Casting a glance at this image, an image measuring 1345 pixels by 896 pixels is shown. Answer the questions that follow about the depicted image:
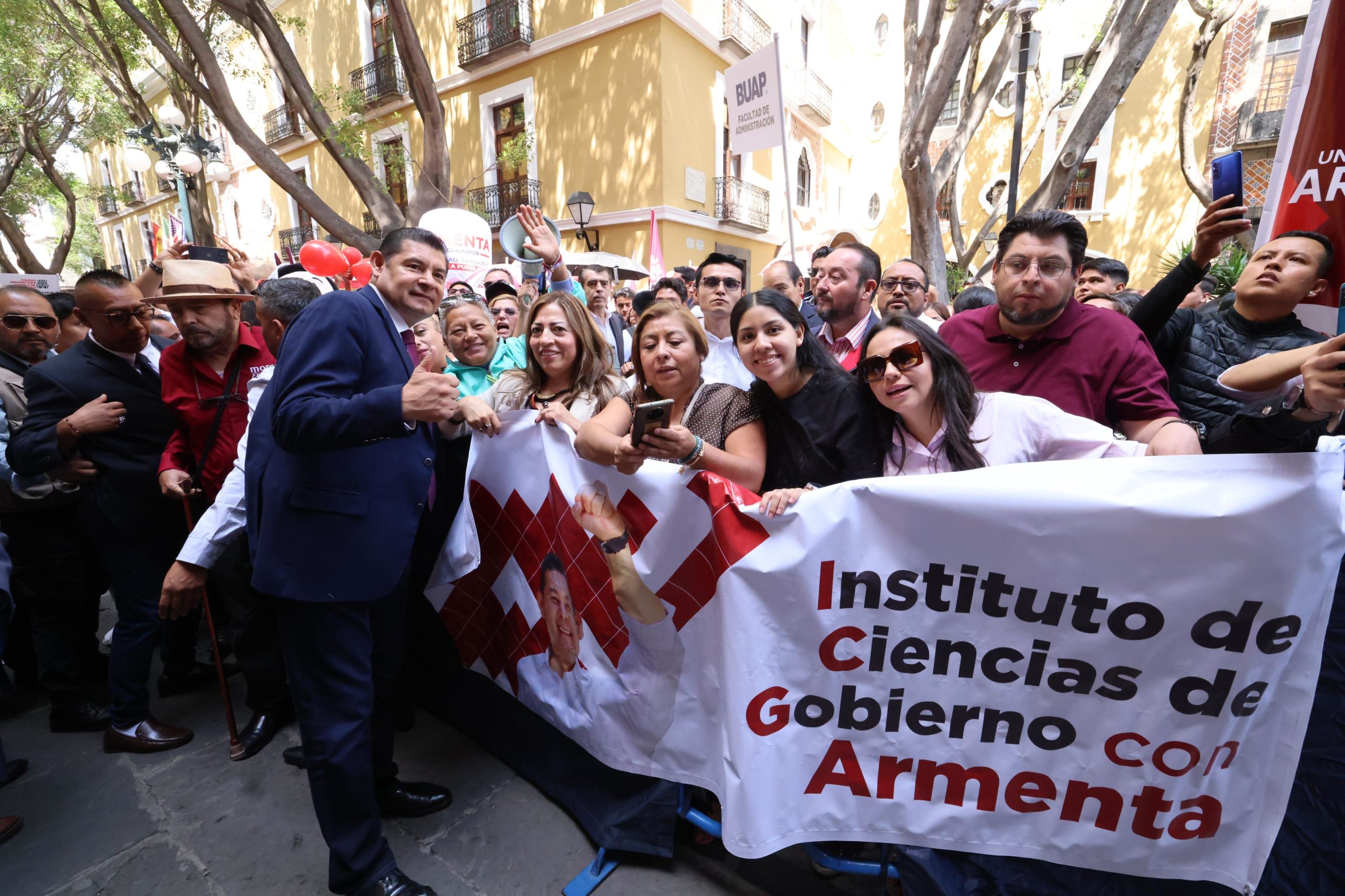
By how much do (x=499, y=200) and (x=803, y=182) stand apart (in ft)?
31.9

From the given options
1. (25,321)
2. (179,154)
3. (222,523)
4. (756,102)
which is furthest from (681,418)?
(179,154)

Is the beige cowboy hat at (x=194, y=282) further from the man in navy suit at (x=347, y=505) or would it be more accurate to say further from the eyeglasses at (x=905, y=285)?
the eyeglasses at (x=905, y=285)

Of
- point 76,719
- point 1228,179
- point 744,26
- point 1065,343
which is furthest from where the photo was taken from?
point 744,26

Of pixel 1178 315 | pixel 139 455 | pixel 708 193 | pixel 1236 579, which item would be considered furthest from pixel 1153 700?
pixel 708 193

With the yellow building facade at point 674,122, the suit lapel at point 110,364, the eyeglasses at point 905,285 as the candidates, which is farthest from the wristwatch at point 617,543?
the yellow building facade at point 674,122

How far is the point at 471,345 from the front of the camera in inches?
138

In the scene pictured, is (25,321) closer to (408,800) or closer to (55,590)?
(55,590)

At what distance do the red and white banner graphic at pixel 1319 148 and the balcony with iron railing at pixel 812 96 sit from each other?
1906 cm

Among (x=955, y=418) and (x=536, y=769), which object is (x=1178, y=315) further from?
(x=536, y=769)

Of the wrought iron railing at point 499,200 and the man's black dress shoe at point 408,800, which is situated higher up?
the wrought iron railing at point 499,200

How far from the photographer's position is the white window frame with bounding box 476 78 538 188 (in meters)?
15.1

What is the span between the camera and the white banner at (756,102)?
5.68 meters

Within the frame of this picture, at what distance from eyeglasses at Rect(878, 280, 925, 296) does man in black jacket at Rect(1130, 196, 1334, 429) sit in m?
1.39

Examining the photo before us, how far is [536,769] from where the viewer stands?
2.62 meters
